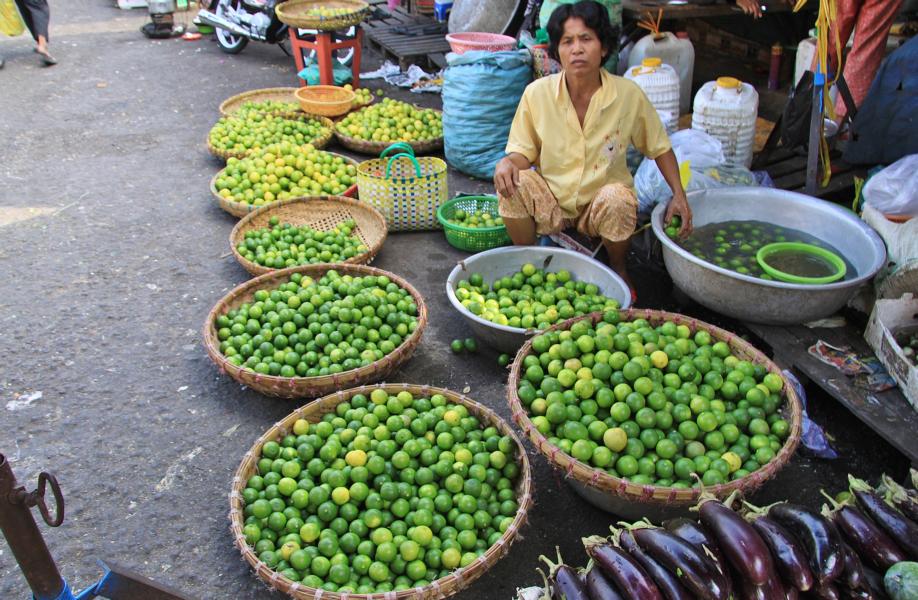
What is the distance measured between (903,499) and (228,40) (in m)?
8.66

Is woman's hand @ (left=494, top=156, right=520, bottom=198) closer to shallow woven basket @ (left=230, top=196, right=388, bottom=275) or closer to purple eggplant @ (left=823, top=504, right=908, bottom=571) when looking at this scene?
shallow woven basket @ (left=230, top=196, right=388, bottom=275)

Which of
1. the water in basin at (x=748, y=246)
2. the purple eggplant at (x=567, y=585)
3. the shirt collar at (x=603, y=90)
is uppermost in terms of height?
the shirt collar at (x=603, y=90)

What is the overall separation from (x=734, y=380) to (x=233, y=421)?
81.5 inches

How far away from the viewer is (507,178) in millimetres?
3506

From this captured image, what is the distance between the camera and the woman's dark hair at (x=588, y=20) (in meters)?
3.17

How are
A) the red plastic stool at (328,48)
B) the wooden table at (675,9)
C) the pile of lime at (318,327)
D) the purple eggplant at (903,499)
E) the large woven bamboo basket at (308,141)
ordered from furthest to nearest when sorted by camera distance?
the red plastic stool at (328,48)
the wooden table at (675,9)
the large woven bamboo basket at (308,141)
the pile of lime at (318,327)
the purple eggplant at (903,499)

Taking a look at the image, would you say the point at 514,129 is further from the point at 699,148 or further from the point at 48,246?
the point at 48,246

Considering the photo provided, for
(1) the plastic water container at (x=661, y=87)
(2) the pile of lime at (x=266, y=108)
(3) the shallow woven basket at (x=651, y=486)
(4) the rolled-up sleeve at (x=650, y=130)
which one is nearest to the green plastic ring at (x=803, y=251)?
(3) the shallow woven basket at (x=651, y=486)

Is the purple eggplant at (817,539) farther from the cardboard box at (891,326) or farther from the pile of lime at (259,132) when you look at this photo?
the pile of lime at (259,132)

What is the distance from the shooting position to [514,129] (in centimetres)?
362

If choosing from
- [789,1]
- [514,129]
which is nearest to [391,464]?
[514,129]

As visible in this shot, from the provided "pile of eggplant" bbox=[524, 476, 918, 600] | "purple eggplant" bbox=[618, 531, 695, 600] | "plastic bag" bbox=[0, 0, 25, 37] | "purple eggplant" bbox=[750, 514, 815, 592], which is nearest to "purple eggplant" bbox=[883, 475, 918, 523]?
"pile of eggplant" bbox=[524, 476, 918, 600]

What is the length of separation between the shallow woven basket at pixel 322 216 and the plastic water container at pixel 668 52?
2428 mm

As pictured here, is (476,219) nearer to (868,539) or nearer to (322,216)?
(322,216)
